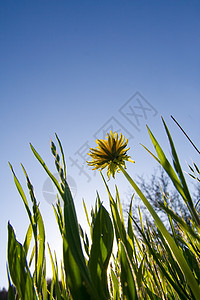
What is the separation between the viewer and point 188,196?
275mm

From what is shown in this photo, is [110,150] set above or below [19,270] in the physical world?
above

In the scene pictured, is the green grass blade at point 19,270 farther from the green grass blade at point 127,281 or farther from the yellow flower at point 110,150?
the yellow flower at point 110,150

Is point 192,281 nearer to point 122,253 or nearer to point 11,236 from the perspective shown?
point 122,253

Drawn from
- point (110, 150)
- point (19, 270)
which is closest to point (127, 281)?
point (19, 270)

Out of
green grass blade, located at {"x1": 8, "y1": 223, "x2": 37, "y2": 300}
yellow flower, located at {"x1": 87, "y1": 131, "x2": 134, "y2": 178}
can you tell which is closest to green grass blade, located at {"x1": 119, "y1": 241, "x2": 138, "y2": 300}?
green grass blade, located at {"x1": 8, "y1": 223, "x2": 37, "y2": 300}

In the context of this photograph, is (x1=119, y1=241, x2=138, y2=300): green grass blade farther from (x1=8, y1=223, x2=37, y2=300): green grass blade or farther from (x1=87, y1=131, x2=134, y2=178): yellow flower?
(x1=87, y1=131, x2=134, y2=178): yellow flower

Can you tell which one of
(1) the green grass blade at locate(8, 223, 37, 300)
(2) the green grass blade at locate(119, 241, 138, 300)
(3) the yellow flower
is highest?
(3) the yellow flower

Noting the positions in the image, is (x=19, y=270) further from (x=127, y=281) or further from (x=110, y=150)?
(x=110, y=150)

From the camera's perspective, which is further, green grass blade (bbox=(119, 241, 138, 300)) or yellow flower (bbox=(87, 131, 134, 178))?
yellow flower (bbox=(87, 131, 134, 178))

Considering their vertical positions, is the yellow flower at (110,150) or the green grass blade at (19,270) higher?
the yellow flower at (110,150)

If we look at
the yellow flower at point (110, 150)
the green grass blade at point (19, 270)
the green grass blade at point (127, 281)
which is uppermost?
the yellow flower at point (110, 150)

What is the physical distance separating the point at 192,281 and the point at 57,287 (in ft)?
1.00

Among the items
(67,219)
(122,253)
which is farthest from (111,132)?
(67,219)

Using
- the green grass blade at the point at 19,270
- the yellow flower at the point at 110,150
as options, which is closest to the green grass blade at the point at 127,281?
the green grass blade at the point at 19,270
